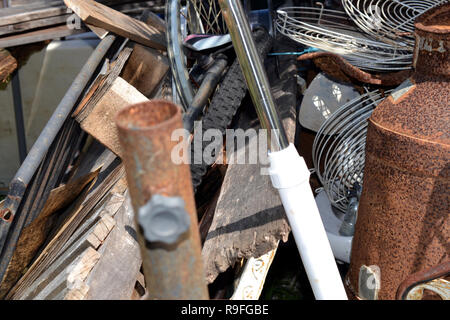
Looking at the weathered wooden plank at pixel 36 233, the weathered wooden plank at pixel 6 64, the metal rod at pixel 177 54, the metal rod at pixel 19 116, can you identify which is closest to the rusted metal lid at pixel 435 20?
the metal rod at pixel 177 54

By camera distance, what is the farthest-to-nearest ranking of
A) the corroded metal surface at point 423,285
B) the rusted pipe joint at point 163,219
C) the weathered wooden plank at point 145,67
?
1. the weathered wooden plank at point 145,67
2. the corroded metal surface at point 423,285
3. the rusted pipe joint at point 163,219

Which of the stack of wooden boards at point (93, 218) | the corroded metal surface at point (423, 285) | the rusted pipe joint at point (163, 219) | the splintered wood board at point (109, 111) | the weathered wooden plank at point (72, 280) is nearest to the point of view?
the rusted pipe joint at point (163, 219)

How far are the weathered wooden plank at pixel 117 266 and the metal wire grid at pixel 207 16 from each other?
1.36 metres

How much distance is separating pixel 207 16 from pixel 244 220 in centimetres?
147

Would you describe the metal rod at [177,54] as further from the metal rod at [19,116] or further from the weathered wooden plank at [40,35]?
the metal rod at [19,116]

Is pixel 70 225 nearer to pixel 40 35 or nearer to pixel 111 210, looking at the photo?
pixel 111 210

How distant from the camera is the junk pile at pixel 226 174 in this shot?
0.96 meters

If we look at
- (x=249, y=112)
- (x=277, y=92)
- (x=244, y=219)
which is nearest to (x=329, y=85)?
(x=277, y=92)

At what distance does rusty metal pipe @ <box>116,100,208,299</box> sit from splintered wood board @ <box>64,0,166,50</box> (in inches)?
64.7

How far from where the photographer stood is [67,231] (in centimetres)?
217

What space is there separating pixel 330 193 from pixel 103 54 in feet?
4.45

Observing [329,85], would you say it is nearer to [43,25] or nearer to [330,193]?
[330,193]

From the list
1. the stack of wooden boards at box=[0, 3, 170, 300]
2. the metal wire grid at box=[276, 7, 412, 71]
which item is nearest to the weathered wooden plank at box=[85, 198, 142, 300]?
the stack of wooden boards at box=[0, 3, 170, 300]

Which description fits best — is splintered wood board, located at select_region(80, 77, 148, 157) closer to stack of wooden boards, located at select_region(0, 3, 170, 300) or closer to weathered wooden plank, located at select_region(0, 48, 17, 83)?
stack of wooden boards, located at select_region(0, 3, 170, 300)
